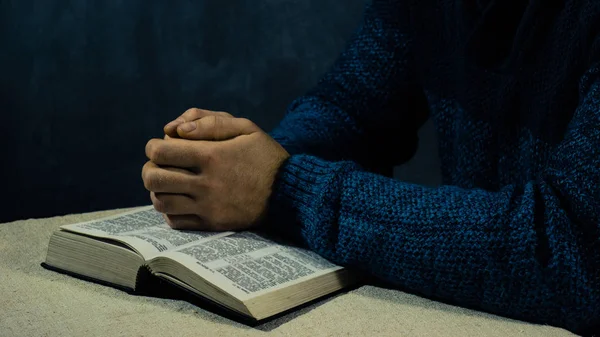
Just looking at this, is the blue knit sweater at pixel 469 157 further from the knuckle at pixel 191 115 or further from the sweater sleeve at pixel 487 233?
the knuckle at pixel 191 115

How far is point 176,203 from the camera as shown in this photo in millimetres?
905

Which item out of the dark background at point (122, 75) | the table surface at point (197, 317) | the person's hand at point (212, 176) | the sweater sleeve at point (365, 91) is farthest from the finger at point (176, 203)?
the dark background at point (122, 75)

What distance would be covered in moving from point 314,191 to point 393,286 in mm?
138

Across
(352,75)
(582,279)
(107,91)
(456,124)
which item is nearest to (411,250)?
(582,279)

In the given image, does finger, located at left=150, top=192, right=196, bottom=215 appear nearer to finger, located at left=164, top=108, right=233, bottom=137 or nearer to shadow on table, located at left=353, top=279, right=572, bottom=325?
finger, located at left=164, top=108, right=233, bottom=137

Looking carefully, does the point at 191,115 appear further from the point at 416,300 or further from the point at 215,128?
the point at 416,300

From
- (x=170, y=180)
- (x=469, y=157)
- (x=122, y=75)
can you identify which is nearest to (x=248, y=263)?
(x=170, y=180)

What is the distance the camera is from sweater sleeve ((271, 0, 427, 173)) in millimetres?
1229

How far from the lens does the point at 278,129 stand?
1.18m

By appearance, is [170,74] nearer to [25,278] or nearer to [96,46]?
[96,46]

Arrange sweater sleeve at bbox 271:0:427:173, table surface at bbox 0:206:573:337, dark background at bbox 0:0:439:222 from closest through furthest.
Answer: table surface at bbox 0:206:573:337 < sweater sleeve at bbox 271:0:427:173 < dark background at bbox 0:0:439:222

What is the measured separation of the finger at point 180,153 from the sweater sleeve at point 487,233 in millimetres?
129

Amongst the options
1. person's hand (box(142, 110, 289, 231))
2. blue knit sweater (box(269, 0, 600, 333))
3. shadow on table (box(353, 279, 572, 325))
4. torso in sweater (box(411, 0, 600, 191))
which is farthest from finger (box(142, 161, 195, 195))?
torso in sweater (box(411, 0, 600, 191))

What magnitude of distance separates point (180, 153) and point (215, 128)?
5cm
